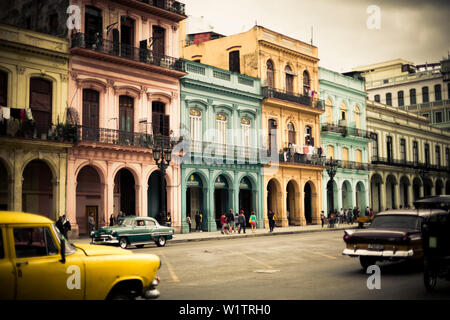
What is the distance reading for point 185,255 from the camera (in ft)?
53.9

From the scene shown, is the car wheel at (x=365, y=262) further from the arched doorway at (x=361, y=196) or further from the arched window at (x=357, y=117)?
the arched window at (x=357, y=117)

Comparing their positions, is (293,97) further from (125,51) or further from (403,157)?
(403,157)

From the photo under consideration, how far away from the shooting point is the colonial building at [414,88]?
62875mm

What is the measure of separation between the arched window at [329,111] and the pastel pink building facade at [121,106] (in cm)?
1778

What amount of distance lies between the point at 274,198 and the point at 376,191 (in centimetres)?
1666

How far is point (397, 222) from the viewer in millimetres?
12086

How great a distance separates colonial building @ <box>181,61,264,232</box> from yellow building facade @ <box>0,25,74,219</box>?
8318 mm

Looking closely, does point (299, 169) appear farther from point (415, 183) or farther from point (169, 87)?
point (415, 183)

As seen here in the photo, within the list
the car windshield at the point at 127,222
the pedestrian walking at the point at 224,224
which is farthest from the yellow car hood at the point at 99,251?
the pedestrian walking at the point at 224,224

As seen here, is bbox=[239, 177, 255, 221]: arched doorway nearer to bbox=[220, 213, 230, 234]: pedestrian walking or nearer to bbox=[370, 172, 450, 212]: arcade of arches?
bbox=[220, 213, 230, 234]: pedestrian walking

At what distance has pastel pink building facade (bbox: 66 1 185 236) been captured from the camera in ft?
86.4

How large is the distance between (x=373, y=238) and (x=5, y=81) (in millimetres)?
19483

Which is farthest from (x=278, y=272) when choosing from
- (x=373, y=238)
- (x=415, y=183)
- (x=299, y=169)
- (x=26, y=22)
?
(x=415, y=183)

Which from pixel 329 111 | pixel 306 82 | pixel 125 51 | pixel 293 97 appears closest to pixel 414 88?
pixel 329 111
